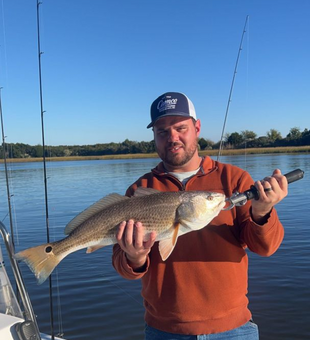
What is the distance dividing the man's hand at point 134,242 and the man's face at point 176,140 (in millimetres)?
679

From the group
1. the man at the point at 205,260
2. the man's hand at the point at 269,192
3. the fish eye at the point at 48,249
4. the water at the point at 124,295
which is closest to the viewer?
the man's hand at the point at 269,192

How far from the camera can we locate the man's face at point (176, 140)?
9.78 feet

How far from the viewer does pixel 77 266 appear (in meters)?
9.32

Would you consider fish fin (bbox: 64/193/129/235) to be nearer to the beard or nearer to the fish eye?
the fish eye

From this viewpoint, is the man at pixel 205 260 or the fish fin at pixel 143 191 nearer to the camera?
the man at pixel 205 260

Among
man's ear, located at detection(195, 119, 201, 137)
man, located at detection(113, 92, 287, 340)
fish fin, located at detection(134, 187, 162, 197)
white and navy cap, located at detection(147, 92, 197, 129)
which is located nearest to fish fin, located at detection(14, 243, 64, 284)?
man, located at detection(113, 92, 287, 340)

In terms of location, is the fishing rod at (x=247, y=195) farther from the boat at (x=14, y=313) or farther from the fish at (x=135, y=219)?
the boat at (x=14, y=313)

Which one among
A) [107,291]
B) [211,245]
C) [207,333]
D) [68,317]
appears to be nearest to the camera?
[207,333]

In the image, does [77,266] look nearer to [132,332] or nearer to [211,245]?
[132,332]

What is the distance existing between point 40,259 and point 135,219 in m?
0.83

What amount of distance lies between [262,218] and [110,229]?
47.2 inches

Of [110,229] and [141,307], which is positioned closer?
[110,229]

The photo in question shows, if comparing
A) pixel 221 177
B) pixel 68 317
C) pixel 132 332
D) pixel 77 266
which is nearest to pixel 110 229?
pixel 221 177

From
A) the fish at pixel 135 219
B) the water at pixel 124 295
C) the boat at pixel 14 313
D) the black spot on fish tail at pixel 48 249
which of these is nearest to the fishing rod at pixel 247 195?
the fish at pixel 135 219
